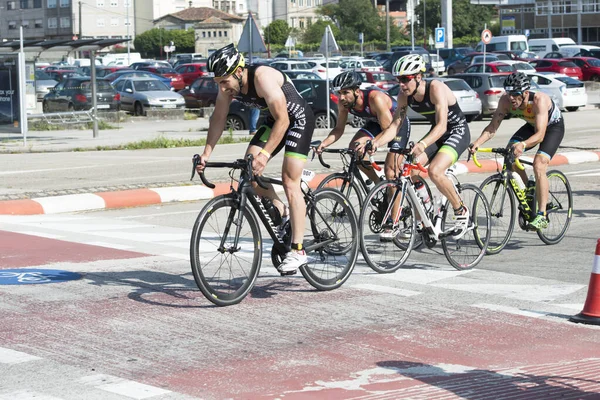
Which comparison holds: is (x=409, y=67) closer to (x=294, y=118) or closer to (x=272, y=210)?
(x=294, y=118)

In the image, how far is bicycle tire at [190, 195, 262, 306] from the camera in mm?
7691

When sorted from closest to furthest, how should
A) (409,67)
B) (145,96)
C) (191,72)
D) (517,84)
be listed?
(409,67)
(517,84)
(145,96)
(191,72)

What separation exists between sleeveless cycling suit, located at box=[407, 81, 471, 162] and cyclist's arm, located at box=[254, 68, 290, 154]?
2.17 metres

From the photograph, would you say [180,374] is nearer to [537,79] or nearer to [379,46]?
[537,79]

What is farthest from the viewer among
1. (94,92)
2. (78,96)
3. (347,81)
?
(78,96)

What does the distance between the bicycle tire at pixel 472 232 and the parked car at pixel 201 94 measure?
30524mm

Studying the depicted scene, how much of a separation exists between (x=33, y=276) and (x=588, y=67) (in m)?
50.2

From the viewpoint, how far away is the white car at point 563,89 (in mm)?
36969

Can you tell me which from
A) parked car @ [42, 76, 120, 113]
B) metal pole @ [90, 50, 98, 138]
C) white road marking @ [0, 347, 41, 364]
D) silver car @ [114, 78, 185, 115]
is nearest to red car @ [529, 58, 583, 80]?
silver car @ [114, 78, 185, 115]

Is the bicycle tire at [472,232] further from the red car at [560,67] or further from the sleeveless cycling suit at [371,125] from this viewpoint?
the red car at [560,67]

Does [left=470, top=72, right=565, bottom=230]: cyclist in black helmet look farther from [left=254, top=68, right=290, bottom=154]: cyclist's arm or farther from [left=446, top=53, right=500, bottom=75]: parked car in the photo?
[left=446, top=53, right=500, bottom=75]: parked car

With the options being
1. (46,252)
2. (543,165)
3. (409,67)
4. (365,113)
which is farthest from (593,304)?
(46,252)

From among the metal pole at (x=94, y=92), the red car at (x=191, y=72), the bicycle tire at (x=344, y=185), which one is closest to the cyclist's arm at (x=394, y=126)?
the bicycle tire at (x=344, y=185)

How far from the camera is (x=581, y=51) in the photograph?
63.8 m
